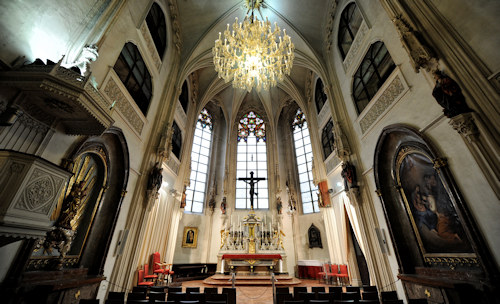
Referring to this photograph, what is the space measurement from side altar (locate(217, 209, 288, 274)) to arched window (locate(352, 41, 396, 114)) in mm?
7019

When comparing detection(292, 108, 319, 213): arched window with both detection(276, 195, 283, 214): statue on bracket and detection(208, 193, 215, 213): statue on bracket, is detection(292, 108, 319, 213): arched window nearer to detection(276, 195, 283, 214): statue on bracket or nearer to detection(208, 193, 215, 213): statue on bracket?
detection(276, 195, 283, 214): statue on bracket

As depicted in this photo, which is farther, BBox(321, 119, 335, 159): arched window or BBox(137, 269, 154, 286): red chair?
BBox(321, 119, 335, 159): arched window

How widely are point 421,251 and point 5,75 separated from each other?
814 centimetres

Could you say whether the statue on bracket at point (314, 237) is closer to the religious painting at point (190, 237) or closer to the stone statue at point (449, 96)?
the religious painting at point (190, 237)

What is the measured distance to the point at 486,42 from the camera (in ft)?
9.98

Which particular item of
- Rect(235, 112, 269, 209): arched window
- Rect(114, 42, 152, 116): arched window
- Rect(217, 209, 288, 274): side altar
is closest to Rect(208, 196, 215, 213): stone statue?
Rect(235, 112, 269, 209): arched window

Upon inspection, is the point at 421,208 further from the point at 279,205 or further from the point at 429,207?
Answer: the point at 279,205

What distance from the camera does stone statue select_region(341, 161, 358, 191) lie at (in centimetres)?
614

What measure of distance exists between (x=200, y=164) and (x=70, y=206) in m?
9.04

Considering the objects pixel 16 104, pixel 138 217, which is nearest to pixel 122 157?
pixel 138 217

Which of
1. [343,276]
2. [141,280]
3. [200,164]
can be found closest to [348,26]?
[343,276]

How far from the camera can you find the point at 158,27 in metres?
7.30

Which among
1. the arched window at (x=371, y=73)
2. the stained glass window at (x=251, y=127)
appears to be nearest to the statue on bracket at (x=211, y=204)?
the stained glass window at (x=251, y=127)

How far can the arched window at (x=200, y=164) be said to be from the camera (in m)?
11.7
